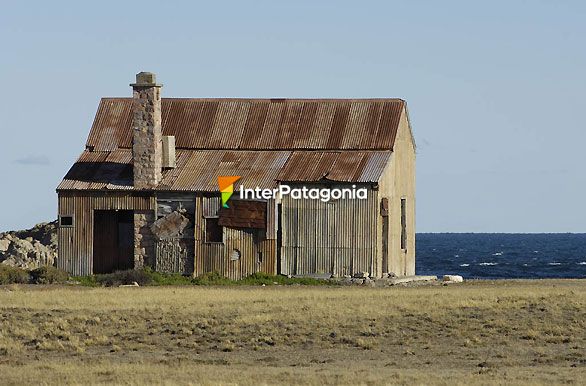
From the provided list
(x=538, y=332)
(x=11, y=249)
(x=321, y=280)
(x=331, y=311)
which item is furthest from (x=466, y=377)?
(x=11, y=249)

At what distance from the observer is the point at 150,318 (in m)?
36.6

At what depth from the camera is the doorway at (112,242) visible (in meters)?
55.3

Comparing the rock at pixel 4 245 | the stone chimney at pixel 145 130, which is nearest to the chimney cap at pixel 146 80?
the stone chimney at pixel 145 130

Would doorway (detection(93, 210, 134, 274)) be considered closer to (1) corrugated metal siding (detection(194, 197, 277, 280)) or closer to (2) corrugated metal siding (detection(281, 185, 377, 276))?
(1) corrugated metal siding (detection(194, 197, 277, 280))

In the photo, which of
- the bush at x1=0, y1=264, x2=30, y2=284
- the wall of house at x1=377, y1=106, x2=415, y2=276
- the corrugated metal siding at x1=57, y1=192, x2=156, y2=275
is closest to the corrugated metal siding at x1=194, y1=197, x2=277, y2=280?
the wall of house at x1=377, y1=106, x2=415, y2=276

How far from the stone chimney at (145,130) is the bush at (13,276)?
5.33 m

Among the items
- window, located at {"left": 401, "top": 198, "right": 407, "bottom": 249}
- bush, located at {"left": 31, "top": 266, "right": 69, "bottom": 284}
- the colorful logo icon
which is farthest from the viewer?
window, located at {"left": 401, "top": 198, "right": 407, "bottom": 249}

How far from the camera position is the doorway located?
55.3 meters

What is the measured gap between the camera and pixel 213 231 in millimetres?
53188

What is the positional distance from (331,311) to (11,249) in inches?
1569

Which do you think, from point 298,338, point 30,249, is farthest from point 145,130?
point 298,338

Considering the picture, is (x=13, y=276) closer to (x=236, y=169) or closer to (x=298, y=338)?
(x=236, y=169)

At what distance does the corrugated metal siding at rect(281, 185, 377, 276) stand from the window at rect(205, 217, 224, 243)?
244cm

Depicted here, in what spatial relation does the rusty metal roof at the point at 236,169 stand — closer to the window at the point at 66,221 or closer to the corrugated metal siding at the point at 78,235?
the corrugated metal siding at the point at 78,235
